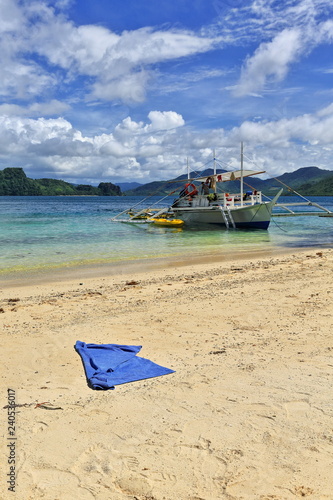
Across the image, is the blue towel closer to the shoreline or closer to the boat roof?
the shoreline

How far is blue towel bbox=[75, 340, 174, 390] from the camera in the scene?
15.8 feet

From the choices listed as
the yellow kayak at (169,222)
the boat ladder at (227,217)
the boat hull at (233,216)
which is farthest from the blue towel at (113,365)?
the yellow kayak at (169,222)

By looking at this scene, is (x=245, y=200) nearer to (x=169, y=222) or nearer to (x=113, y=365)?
(x=169, y=222)

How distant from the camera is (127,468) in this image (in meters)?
3.25

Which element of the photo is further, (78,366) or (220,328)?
(220,328)

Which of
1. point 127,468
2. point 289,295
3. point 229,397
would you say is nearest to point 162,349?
point 229,397

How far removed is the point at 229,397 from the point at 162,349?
170cm

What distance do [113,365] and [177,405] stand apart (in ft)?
4.26

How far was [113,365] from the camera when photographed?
206 inches

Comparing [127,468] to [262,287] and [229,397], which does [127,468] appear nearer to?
[229,397]

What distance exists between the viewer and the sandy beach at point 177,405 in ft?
10.2

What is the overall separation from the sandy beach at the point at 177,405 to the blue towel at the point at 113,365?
11cm

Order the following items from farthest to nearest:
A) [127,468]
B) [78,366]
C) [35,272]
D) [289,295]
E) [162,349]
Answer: [35,272], [289,295], [162,349], [78,366], [127,468]

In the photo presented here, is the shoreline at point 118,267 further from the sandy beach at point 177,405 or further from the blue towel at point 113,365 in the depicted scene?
the blue towel at point 113,365
